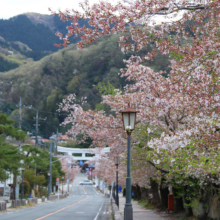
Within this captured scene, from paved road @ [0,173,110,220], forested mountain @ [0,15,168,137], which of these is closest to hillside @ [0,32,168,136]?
forested mountain @ [0,15,168,137]

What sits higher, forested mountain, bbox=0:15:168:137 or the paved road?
forested mountain, bbox=0:15:168:137

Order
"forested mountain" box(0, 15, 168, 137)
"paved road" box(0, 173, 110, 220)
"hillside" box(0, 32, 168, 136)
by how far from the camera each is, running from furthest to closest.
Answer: "hillside" box(0, 32, 168, 136), "forested mountain" box(0, 15, 168, 137), "paved road" box(0, 173, 110, 220)

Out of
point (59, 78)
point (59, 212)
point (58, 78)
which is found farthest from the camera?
point (58, 78)

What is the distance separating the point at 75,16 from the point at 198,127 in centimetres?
372

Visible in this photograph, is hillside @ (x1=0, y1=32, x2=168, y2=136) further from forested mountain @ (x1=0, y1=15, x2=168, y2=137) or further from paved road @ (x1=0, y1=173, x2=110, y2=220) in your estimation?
paved road @ (x1=0, y1=173, x2=110, y2=220)

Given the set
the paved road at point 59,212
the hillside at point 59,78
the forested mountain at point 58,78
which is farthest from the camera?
the hillside at point 59,78

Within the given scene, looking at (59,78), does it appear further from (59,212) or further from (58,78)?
(59,212)

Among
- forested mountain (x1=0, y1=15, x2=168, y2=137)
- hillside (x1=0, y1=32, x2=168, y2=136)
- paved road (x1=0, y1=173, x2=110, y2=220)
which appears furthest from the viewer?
hillside (x1=0, y1=32, x2=168, y2=136)

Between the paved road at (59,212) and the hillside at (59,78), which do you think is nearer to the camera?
the paved road at (59,212)

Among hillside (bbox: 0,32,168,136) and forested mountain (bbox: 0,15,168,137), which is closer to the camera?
forested mountain (bbox: 0,15,168,137)

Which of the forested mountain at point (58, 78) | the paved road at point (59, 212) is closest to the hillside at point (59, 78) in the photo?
the forested mountain at point (58, 78)

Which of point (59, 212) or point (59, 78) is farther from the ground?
point (59, 78)

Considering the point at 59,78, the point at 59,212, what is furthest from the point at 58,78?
the point at 59,212

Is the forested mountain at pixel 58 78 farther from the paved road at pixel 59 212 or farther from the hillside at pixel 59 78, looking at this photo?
the paved road at pixel 59 212
